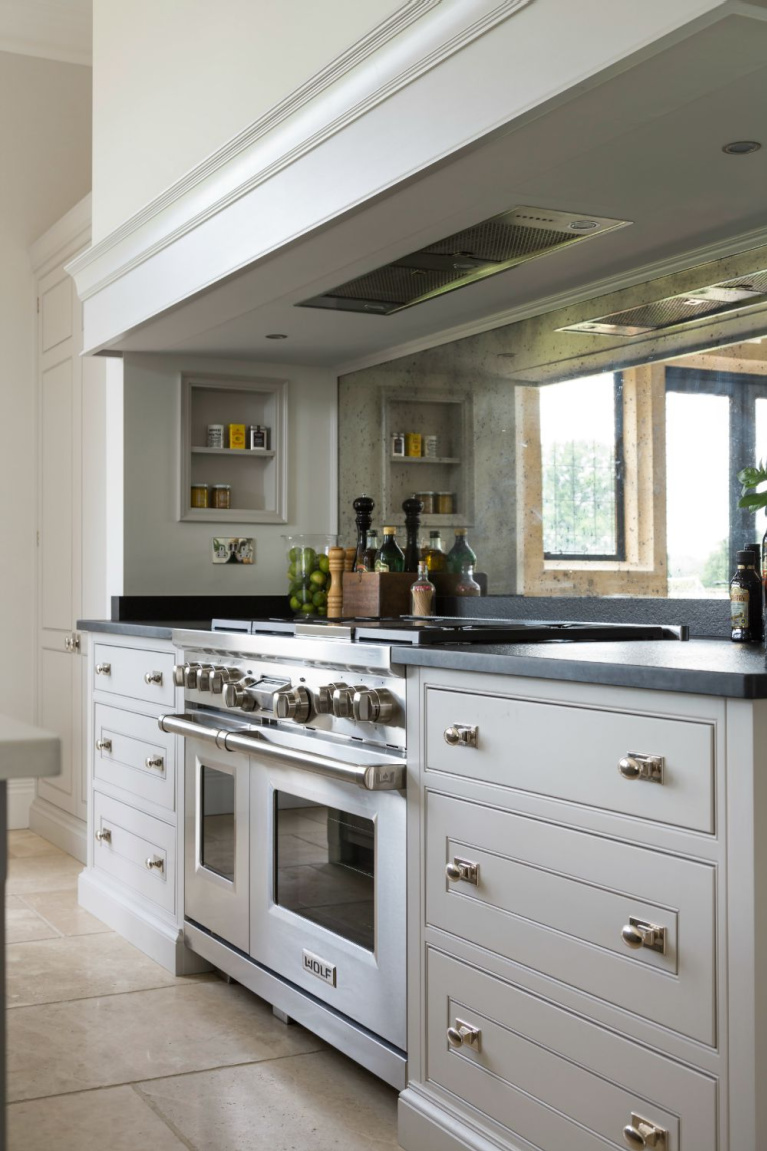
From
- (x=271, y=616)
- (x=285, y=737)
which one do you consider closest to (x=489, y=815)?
(x=285, y=737)

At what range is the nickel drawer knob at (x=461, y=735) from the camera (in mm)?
1956

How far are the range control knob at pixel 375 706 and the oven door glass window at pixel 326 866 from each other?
0.76 feet

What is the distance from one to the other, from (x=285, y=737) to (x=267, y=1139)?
0.80 metres

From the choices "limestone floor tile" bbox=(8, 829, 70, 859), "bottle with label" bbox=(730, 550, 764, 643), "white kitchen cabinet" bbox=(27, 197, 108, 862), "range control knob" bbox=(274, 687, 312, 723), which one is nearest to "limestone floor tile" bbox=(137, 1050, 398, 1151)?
"range control knob" bbox=(274, 687, 312, 723)

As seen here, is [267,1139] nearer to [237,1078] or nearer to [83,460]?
[237,1078]

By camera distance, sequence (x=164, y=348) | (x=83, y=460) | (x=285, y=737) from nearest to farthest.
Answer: (x=285, y=737) < (x=164, y=348) < (x=83, y=460)

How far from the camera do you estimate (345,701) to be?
7.38ft

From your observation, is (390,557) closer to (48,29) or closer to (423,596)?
(423,596)

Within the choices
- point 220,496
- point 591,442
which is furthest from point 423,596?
point 220,496

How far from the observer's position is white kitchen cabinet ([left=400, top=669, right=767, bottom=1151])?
4.81ft

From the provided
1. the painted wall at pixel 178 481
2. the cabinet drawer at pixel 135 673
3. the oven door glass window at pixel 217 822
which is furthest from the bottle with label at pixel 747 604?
the painted wall at pixel 178 481

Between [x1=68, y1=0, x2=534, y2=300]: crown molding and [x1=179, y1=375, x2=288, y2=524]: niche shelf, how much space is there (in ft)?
1.97

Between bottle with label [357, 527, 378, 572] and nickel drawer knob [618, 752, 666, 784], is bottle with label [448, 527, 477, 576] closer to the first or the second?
bottle with label [357, 527, 378, 572]

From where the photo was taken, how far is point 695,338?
258 centimetres
